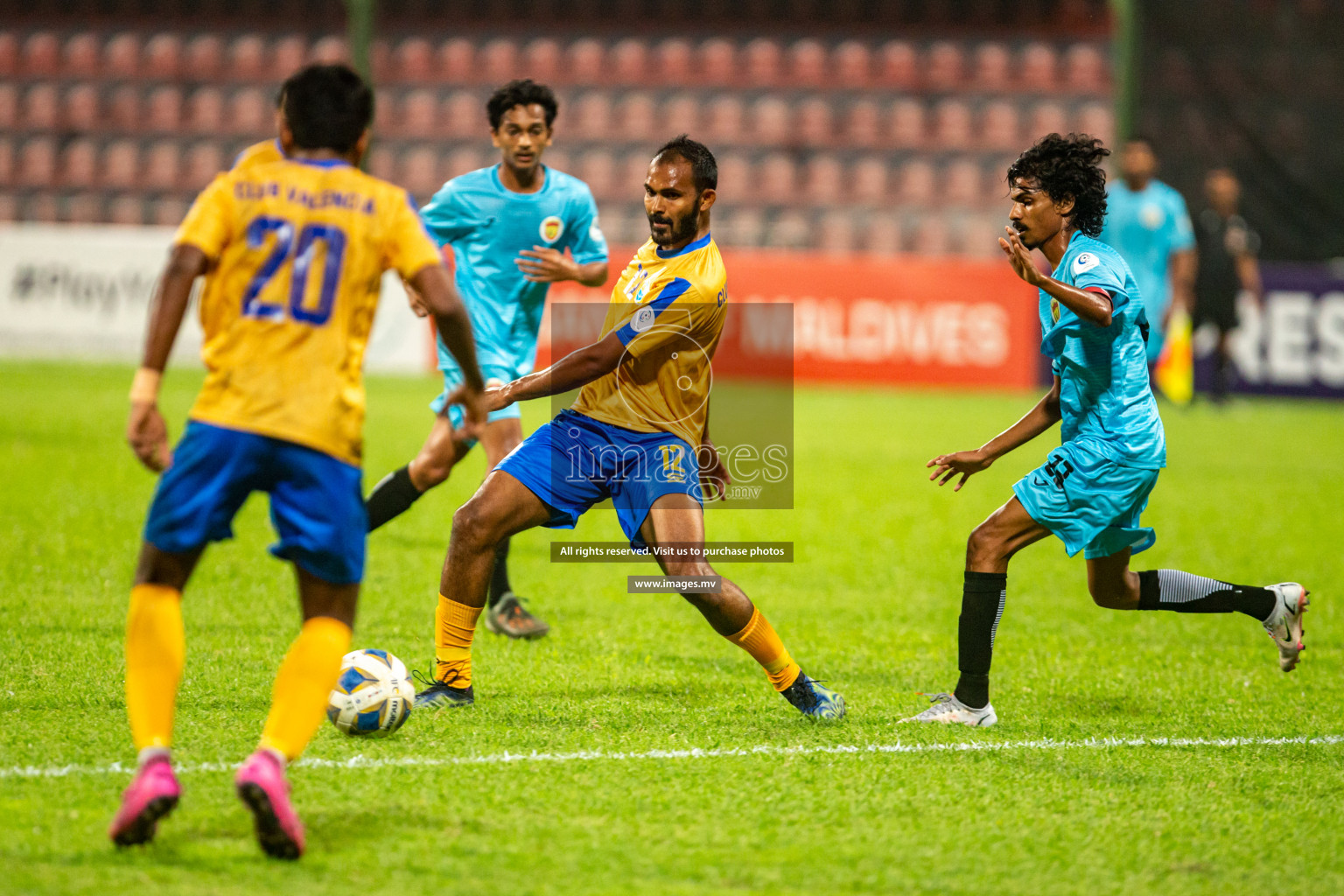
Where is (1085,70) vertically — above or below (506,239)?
above

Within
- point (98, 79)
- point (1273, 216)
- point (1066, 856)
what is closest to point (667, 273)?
point (1066, 856)

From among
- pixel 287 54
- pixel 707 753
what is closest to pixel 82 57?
pixel 287 54

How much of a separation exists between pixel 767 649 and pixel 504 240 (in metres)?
2.65

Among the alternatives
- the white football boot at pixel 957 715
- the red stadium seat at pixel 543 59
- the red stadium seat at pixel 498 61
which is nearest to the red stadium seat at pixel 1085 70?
the red stadium seat at pixel 543 59

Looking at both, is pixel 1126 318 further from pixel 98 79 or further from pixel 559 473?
pixel 98 79

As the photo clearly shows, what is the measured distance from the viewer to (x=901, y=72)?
22.3 meters

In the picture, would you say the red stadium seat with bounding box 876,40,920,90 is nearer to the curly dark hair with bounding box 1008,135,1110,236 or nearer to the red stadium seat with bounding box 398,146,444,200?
the red stadium seat with bounding box 398,146,444,200

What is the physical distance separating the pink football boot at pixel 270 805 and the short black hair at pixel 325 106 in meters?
1.48

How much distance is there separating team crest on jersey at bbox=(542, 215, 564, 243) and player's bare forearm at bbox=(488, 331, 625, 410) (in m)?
2.10

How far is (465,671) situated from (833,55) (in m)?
19.0

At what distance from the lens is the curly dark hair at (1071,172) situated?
4793mm

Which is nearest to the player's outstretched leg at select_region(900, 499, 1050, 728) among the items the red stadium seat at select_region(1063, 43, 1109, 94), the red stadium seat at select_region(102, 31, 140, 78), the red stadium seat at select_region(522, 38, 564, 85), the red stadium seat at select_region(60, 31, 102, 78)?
the red stadium seat at select_region(1063, 43, 1109, 94)

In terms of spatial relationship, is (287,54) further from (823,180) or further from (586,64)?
(823,180)

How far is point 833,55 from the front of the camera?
73.6ft
